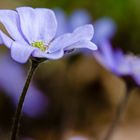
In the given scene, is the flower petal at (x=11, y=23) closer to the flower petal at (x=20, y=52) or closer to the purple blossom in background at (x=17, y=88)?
the flower petal at (x=20, y=52)

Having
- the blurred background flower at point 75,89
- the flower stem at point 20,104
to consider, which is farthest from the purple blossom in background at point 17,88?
the flower stem at point 20,104

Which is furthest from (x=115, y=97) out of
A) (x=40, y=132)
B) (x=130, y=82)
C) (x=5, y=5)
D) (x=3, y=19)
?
(x=3, y=19)

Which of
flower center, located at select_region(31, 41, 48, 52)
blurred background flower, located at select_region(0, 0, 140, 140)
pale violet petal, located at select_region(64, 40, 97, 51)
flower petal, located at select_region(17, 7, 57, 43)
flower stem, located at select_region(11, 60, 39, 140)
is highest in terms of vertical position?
pale violet petal, located at select_region(64, 40, 97, 51)

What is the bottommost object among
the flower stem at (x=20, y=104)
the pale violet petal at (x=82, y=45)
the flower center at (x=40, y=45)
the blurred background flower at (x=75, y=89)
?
the blurred background flower at (x=75, y=89)

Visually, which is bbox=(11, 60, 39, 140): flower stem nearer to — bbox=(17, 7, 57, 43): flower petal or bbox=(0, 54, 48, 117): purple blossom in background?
bbox=(17, 7, 57, 43): flower petal

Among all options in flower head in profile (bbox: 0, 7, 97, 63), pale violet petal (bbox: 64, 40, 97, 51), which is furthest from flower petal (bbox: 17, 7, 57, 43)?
pale violet petal (bbox: 64, 40, 97, 51)

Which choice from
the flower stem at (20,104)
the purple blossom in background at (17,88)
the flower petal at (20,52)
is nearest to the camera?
the flower petal at (20,52)

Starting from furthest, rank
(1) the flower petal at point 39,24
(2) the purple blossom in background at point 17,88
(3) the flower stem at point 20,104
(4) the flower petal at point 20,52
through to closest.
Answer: (2) the purple blossom in background at point 17,88
(1) the flower petal at point 39,24
(3) the flower stem at point 20,104
(4) the flower petal at point 20,52
